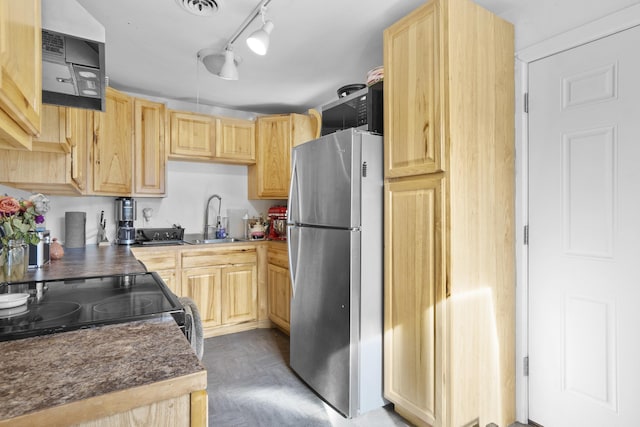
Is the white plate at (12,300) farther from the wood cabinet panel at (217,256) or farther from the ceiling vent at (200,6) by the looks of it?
the wood cabinet panel at (217,256)

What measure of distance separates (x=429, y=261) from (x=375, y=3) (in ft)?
4.64

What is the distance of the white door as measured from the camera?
153cm

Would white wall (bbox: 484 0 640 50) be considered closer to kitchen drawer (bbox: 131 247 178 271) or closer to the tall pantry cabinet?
the tall pantry cabinet

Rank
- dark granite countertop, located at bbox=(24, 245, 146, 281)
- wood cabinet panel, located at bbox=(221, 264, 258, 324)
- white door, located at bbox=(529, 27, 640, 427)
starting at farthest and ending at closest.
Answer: wood cabinet panel, located at bbox=(221, 264, 258, 324) → dark granite countertop, located at bbox=(24, 245, 146, 281) → white door, located at bbox=(529, 27, 640, 427)

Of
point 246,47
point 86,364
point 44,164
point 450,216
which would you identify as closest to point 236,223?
point 246,47

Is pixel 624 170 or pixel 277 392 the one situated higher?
pixel 624 170

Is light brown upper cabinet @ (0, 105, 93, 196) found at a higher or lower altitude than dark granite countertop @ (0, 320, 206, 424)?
higher

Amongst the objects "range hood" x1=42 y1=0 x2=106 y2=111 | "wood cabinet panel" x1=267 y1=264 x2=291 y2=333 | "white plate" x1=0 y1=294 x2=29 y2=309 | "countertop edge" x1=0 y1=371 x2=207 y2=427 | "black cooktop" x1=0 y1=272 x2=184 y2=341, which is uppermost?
"range hood" x1=42 y1=0 x2=106 y2=111

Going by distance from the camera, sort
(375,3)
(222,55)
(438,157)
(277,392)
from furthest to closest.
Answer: (222,55), (277,392), (375,3), (438,157)

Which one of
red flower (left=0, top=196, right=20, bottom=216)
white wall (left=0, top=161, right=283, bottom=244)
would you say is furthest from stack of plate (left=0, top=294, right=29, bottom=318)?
white wall (left=0, top=161, right=283, bottom=244)

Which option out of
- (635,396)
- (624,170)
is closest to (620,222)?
(624,170)

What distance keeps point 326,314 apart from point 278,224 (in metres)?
1.65

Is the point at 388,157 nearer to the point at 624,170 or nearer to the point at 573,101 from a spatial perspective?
the point at 573,101

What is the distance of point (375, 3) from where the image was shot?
191 cm
